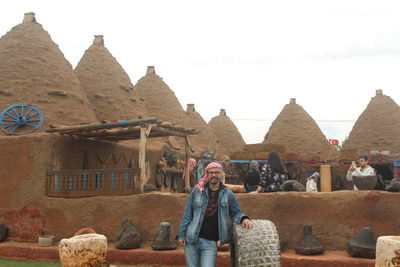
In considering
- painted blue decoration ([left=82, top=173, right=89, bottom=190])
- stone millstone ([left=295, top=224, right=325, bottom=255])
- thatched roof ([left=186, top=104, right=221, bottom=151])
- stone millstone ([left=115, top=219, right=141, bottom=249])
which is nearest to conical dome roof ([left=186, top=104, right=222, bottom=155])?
thatched roof ([left=186, top=104, right=221, bottom=151])

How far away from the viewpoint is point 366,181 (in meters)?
6.59

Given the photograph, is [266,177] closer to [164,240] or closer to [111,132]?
[164,240]

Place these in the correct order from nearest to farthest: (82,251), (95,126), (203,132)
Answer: (82,251)
(95,126)
(203,132)

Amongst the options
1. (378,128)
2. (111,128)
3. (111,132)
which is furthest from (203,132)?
(111,128)

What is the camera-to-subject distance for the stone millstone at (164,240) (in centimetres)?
697

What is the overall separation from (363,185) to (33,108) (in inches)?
283

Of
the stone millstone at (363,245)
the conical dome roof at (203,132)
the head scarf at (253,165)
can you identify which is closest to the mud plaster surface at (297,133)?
the conical dome roof at (203,132)

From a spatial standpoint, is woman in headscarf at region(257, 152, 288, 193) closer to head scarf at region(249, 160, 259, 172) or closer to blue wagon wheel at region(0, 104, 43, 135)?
head scarf at region(249, 160, 259, 172)

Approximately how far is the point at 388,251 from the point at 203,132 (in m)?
20.7

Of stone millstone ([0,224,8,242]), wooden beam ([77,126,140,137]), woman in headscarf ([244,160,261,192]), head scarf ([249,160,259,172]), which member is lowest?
stone millstone ([0,224,8,242])

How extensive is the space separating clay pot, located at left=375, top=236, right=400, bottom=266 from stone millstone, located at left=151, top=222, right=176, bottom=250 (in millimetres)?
3663

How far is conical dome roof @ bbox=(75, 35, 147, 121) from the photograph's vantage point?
13.8 m

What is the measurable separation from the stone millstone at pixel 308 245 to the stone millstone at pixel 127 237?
2.68 metres

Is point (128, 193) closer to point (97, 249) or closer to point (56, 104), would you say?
point (97, 249)
